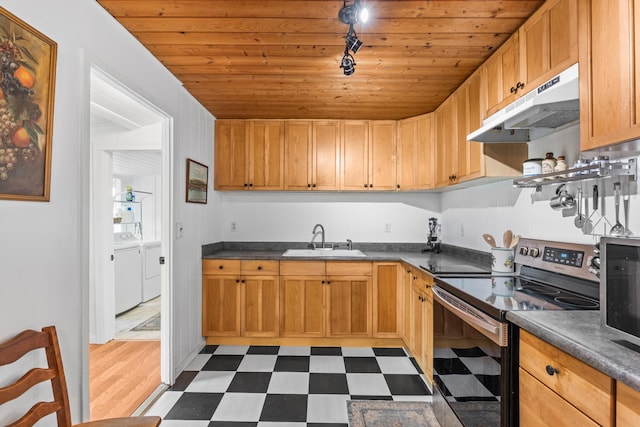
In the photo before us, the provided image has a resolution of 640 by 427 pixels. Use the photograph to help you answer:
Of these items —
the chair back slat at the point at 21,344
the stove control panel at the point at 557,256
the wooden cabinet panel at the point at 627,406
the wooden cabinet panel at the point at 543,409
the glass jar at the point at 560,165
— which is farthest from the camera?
the glass jar at the point at 560,165

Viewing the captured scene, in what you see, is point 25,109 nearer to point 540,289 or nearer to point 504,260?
point 540,289

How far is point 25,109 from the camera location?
Answer: 1.19m

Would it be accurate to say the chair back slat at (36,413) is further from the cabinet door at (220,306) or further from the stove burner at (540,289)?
the stove burner at (540,289)

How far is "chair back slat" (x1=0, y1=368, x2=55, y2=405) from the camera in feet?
3.50

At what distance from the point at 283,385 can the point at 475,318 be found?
159cm

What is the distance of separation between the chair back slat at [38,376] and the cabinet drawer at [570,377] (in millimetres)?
1786

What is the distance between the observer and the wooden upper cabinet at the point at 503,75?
1798 mm

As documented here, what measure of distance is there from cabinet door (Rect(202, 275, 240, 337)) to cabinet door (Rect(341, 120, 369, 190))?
1561 mm

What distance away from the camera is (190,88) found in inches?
106

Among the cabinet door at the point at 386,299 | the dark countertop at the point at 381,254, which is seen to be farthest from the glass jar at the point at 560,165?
the cabinet door at the point at 386,299

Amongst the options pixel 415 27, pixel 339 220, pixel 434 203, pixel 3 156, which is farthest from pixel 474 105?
pixel 3 156

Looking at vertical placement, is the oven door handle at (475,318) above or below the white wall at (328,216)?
below

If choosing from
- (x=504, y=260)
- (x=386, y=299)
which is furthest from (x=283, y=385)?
(x=504, y=260)

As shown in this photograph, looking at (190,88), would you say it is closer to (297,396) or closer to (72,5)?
(72,5)
